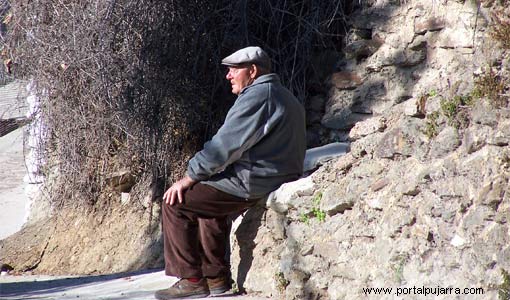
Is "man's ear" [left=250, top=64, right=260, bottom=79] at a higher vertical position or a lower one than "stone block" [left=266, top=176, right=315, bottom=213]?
higher

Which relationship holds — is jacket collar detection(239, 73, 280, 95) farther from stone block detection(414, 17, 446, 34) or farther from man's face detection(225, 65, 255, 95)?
stone block detection(414, 17, 446, 34)

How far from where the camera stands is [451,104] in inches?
168

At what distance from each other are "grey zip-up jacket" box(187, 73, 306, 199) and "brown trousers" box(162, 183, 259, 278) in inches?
2.8

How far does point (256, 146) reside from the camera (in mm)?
5051

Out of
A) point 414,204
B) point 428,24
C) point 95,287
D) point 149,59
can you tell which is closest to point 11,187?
point 149,59

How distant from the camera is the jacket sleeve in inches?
195

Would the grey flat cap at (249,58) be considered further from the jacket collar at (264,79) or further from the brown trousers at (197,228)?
the brown trousers at (197,228)

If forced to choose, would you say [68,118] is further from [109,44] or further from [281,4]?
[281,4]

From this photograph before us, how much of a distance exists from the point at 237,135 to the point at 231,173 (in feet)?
0.89

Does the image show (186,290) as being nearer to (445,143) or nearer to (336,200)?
(336,200)

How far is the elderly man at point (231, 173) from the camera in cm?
499

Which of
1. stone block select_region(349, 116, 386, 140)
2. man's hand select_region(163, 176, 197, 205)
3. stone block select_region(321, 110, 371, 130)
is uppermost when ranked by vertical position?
stone block select_region(349, 116, 386, 140)

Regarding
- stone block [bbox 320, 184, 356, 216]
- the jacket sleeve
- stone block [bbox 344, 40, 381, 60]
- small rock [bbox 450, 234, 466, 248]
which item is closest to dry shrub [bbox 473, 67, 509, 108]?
small rock [bbox 450, 234, 466, 248]

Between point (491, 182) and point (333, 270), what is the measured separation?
109 centimetres
